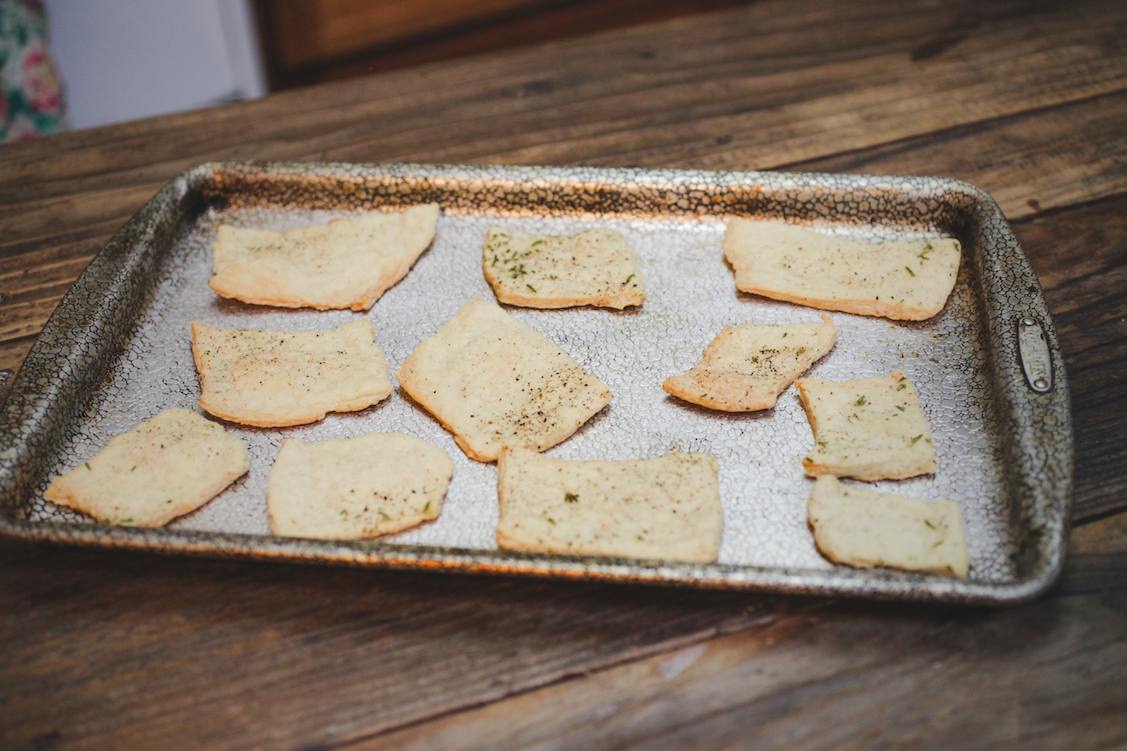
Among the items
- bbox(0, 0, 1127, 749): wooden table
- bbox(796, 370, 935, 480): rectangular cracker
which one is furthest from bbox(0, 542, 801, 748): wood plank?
bbox(796, 370, 935, 480): rectangular cracker

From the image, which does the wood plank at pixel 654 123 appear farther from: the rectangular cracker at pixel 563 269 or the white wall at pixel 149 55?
the white wall at pixel 149 55

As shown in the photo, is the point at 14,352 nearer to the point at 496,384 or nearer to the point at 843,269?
the point at 496,384

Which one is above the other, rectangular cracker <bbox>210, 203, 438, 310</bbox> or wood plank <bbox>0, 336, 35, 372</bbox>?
rectangular cracker <bbox>210, 203, 438, 310</bbox>

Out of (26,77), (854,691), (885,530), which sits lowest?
(854,691)

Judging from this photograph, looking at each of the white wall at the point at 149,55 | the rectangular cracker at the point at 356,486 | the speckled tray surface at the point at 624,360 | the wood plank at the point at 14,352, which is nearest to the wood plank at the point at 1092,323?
the speckled tray surface at the point at 624,360

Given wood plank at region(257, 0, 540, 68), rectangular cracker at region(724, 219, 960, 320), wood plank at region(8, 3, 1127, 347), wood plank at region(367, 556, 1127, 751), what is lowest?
wood plank at region(367, 556, 1127, 751)

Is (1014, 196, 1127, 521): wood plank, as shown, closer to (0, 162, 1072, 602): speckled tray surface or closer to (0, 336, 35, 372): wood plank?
(0, 162, 1072, 602): speckled tray surface

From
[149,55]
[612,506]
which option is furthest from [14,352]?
[149,55]
